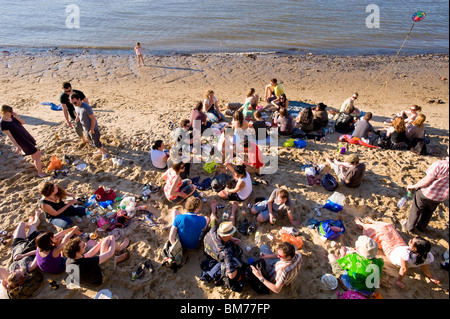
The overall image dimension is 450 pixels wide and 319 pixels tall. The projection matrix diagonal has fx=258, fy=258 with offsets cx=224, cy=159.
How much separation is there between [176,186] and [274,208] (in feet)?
6.53

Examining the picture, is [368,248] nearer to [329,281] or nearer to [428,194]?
[329,281]

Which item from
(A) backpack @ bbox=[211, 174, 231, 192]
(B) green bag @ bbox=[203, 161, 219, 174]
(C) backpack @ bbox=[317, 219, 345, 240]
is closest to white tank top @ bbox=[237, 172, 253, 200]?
(A) backpack @ bbox=[211, 174, 231, 192]

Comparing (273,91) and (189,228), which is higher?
(273,91)

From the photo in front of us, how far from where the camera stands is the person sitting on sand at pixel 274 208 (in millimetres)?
4852

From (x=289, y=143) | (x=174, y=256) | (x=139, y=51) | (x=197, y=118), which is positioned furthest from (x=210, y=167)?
(x=139, y=51)

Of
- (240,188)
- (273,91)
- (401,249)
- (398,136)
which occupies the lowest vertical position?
(401,249)

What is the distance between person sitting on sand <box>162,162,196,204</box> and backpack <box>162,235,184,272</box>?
1.19 m

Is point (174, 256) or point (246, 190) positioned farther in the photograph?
point (246, 190)

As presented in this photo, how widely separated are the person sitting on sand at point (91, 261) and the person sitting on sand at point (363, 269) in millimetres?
3595

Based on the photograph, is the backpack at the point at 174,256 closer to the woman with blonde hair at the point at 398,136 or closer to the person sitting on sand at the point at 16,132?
the person sitting on sand at the point at 16,132

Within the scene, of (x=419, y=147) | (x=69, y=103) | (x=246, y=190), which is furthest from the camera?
(x=419, y=147)

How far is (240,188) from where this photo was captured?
5227mm

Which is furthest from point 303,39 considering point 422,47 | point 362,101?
point 362,101

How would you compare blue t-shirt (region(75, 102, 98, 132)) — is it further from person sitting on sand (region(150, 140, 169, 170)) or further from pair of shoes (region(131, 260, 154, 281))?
pair of shoes (region(131, 260, 154, 281))
